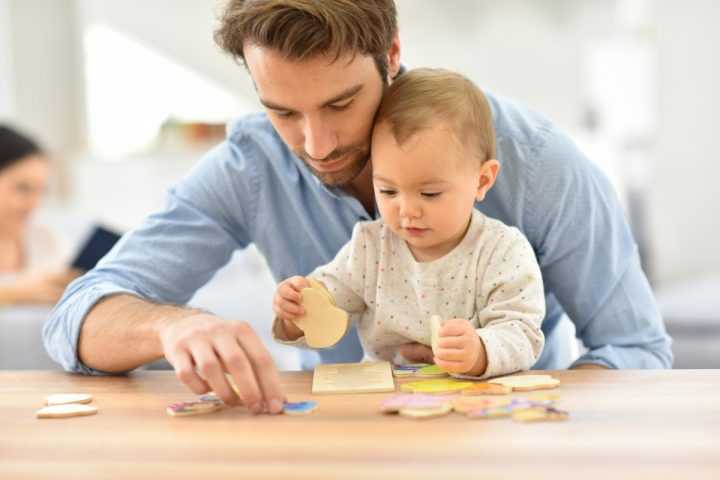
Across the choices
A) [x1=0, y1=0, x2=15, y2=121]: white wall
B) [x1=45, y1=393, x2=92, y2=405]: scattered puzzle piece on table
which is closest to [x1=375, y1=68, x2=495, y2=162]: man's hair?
[x1=45, y1=393, x2=92, y2=405]: scattered puzzle piece on table

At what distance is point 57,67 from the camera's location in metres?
5.68

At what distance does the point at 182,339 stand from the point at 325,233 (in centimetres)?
58

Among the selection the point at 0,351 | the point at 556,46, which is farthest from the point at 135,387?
the point at 556,46

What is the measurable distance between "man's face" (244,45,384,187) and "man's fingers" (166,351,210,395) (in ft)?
1.44

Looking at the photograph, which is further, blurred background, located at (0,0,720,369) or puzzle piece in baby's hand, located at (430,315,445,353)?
blurred background, located at (0,0,720,369)

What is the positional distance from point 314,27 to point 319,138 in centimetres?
16

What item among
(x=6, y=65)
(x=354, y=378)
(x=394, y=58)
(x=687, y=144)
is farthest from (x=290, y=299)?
(x=6, y=65)

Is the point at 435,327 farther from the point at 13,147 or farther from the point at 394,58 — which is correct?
the point at 13,147

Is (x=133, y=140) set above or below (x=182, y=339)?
above

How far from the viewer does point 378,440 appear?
38.0 inches

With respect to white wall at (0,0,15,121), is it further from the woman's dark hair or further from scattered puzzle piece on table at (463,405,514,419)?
scattered puzzle piece on table at (463,405,514,419)

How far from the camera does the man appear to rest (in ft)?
4.64

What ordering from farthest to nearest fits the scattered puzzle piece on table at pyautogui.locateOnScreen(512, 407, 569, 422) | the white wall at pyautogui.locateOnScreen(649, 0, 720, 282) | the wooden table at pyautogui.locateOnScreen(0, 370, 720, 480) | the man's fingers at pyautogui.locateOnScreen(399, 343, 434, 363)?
the white wall at pyautogui.locateOnScreen(649, 0, 720, 282), the man's fingers at pyautogui.locateOnScreen(399, 343, 434, 363), the scattered puzzle piece on table at pyautogui.locateOnScreen(512, 407, 569, 422), the wooden table at pyautogui.locateOnScreen(0, 370, 720, 480)

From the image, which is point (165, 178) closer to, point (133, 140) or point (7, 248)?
point (133, 140)
